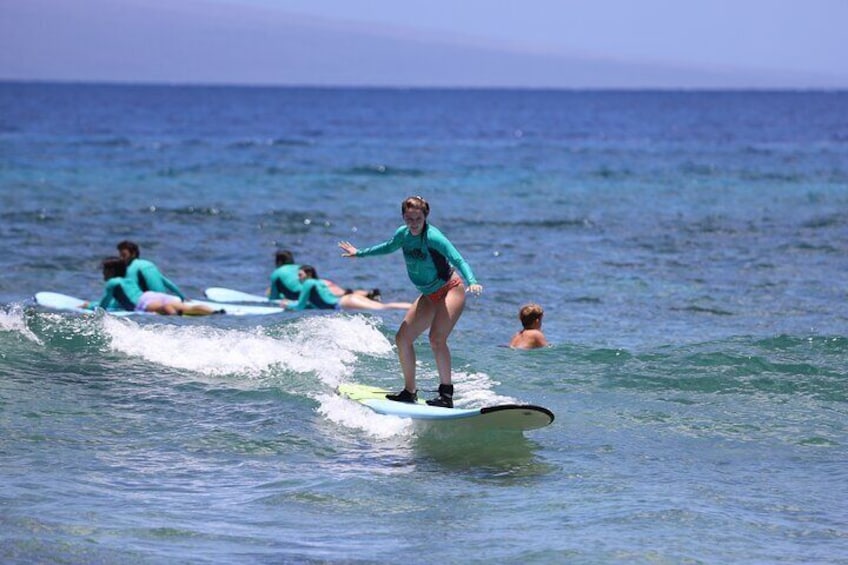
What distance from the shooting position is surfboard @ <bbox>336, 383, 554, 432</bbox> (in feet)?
34.3

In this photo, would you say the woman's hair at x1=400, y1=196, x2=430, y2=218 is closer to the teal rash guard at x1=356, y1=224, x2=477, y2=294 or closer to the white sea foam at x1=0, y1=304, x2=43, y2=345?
the teal rash guard at x1=356, y1=224, x2=477, y2=294

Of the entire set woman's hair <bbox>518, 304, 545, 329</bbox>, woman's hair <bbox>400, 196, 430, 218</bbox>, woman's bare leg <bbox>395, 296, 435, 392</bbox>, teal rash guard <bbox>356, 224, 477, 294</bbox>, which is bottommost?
woman's hair <bbox>518, 304, 545, 329</bbox>

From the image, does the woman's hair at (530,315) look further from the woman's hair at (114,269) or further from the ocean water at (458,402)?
the woman's hair at (114,269)

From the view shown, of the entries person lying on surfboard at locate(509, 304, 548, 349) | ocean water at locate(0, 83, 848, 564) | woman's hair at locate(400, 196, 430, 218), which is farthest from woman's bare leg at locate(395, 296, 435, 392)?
person lying on surfboard at locate(509, 304, 548, 349)

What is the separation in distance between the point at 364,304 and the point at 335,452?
8.23 meters

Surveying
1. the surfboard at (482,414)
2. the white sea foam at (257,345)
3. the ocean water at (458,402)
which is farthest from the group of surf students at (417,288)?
the white sea foam at (257,345)

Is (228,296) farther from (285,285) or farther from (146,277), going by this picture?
(146,277)

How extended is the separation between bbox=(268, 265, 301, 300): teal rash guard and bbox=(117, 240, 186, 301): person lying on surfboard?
1884 millimetres

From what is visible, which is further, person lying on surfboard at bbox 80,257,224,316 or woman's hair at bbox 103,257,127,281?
woman's hair at bbox 103,257,127,281

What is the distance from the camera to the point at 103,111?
107m

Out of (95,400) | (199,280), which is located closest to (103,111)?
(199,280)

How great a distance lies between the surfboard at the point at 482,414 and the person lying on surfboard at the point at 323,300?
276 inches

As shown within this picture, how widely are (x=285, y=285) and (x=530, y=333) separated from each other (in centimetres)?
574

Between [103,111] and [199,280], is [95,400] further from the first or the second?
[103,111]
